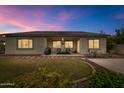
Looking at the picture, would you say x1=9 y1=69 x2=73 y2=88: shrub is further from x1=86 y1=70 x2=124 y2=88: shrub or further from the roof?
the roof

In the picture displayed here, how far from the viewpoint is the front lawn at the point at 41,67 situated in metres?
7.75

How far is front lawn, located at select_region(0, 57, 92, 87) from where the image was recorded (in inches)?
305

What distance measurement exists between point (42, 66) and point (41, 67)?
0.08 metres

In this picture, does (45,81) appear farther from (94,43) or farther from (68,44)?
(94,43)

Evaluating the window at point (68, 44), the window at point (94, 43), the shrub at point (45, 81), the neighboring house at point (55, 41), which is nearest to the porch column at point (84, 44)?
the neighboring house at point (55, 41)

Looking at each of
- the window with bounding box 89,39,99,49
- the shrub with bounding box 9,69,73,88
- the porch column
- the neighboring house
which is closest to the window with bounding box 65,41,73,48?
the neighboring house

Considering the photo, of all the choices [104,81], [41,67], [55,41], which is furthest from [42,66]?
[55,41]

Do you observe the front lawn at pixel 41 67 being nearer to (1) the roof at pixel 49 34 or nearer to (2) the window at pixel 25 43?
(1) the roof at pixel 49 34

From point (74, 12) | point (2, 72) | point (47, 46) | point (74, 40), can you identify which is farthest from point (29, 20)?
point (74, 40)

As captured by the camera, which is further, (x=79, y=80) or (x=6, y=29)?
(x=6, y=29)

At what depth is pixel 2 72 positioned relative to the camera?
8.18 metres
